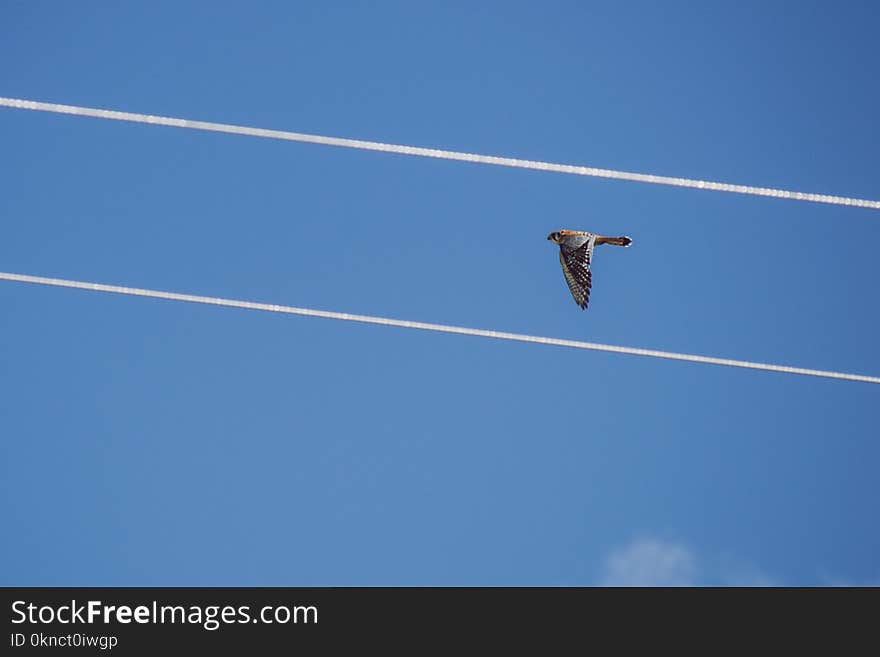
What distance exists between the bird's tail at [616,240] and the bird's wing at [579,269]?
0.53ft

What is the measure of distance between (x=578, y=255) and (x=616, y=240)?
0.81 m

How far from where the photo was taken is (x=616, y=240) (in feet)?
66.6

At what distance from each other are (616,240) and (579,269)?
88 cm

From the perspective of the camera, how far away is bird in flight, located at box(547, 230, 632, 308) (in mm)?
20281

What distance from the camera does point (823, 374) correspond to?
515 inches

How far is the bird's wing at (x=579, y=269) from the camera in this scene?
20281mm

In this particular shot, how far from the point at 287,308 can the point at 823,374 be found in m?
6.52

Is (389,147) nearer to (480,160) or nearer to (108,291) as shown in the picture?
(480,160)

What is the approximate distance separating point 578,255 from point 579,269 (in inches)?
12.1

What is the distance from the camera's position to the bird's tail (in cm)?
2012

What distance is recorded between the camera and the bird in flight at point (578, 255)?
20.3 metres

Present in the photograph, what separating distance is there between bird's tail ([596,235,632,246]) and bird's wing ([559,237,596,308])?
0.16 m
